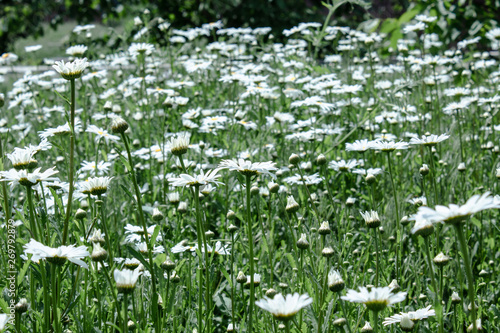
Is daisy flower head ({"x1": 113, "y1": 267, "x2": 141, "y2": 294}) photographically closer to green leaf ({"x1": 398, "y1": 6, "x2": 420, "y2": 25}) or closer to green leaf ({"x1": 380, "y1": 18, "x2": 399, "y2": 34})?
green leaf ({"x1": 398, "y1": 6, "x2": 420, "y2": 25})

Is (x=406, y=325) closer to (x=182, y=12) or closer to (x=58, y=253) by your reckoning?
(x=58, y=253)

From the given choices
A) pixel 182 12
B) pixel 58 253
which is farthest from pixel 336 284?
pixel 182 12

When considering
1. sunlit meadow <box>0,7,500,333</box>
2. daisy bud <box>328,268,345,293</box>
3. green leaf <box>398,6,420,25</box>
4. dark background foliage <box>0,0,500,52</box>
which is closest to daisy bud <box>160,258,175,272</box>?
sunlit meadow <box>0,7,500,333</box>

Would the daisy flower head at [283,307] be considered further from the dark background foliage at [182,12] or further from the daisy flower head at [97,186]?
the dark background foliage at [182,12]

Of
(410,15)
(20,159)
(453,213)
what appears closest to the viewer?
(453,213)

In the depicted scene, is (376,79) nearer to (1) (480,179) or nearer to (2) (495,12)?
(1) (480,179)

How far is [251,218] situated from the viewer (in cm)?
177

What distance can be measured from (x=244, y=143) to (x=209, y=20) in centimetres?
503

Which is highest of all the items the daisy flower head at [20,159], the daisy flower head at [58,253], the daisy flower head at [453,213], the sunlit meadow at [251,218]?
the daisy flower head at [453,213]

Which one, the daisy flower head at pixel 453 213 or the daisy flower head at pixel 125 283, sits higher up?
the daisy flower head at pixel 453 213

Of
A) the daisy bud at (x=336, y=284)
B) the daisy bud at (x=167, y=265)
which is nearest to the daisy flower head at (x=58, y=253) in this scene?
the daisy bud at (x=167, y=265)

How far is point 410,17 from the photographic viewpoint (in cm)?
479

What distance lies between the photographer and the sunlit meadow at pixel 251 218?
4.11 ft

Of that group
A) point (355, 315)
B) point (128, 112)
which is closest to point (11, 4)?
point (128, 112)
